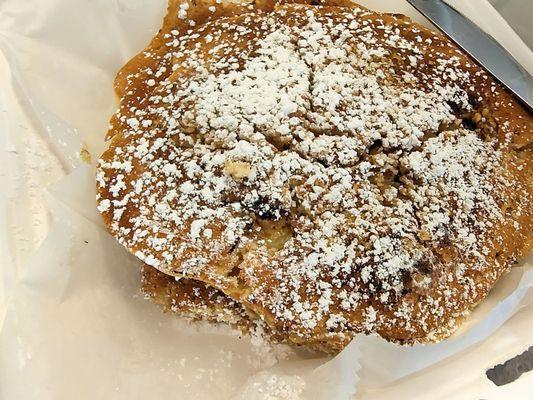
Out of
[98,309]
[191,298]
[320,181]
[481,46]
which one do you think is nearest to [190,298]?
[191,298]

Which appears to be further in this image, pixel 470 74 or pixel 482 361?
pixel 470 74

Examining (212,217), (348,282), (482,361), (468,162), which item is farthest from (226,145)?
(482,361)

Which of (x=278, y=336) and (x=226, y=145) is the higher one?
(x=226, y=145)

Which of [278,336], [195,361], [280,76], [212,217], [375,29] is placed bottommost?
[195,361]

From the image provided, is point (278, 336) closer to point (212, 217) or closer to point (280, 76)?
point (212, 217)

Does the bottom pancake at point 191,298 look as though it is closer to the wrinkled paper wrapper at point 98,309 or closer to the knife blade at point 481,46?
the wrinkled paper wrapper at point 98,309

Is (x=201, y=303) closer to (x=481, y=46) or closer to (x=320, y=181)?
(x=320, y=181)
